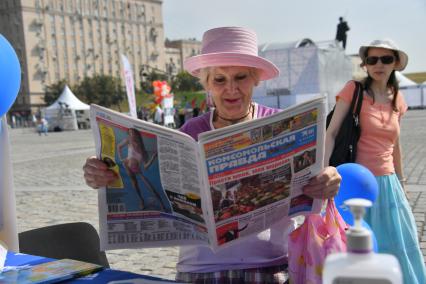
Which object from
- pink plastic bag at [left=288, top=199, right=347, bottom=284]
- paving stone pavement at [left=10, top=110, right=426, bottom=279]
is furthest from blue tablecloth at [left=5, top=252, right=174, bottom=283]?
paving stone pavement at [left=10, top=110, right=426, bottom=279]

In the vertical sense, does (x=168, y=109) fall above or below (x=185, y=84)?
below

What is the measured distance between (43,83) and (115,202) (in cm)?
8568

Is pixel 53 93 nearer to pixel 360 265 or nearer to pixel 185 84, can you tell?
pixel 185 84

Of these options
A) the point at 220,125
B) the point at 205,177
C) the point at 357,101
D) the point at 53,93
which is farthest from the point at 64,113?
the point at 53,93

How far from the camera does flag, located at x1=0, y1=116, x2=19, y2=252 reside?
196 cm

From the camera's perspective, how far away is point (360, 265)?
78 cm

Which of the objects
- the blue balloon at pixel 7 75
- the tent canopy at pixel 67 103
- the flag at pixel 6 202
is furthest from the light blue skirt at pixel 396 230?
the tent canopy at pixel 67 103

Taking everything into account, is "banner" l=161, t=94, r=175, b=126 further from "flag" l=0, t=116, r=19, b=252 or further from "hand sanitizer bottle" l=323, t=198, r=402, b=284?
"hand sanitizer bottle" l=323, t=198, r=402, b=284

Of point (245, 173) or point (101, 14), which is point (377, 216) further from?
point (101, 14)

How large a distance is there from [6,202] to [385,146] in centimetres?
211

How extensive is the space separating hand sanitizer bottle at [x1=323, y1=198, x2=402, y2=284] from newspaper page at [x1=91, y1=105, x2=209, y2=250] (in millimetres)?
606

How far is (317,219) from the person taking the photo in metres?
1.53

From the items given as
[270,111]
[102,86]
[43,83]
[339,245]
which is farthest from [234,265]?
[43,83]

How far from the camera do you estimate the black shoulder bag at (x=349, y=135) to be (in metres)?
2.87
